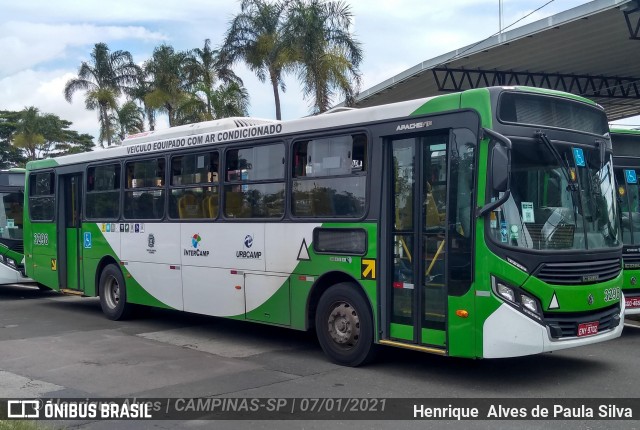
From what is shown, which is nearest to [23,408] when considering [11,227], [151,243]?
[151,243]

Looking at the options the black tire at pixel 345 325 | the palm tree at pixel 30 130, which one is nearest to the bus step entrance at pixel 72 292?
the black tire at pixel 345 325

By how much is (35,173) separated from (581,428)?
13.3 m

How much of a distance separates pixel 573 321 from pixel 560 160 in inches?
69.1

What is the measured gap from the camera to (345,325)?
909cm

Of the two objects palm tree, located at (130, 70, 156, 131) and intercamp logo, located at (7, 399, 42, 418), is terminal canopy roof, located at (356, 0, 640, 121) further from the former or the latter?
palm tree, located at (130, 70, 156, 131)

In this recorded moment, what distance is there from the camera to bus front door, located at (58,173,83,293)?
1477 centimetres

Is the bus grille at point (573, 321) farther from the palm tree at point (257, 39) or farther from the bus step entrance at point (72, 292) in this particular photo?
the palm tree at point (257, 39)

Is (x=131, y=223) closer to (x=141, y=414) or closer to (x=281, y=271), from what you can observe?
(x=281, y=271)

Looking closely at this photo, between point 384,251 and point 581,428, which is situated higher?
point 384,251

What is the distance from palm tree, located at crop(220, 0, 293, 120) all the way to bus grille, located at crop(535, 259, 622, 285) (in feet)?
66.4

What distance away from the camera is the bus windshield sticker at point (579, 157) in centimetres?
816

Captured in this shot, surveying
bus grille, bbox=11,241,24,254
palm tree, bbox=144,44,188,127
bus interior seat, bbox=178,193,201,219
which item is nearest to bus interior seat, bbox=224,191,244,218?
bus interior seat, bbox=178,193,201,219

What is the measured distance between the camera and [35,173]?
53.0 feet

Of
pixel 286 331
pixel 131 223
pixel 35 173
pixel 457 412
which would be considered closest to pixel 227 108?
pixel 35 173
